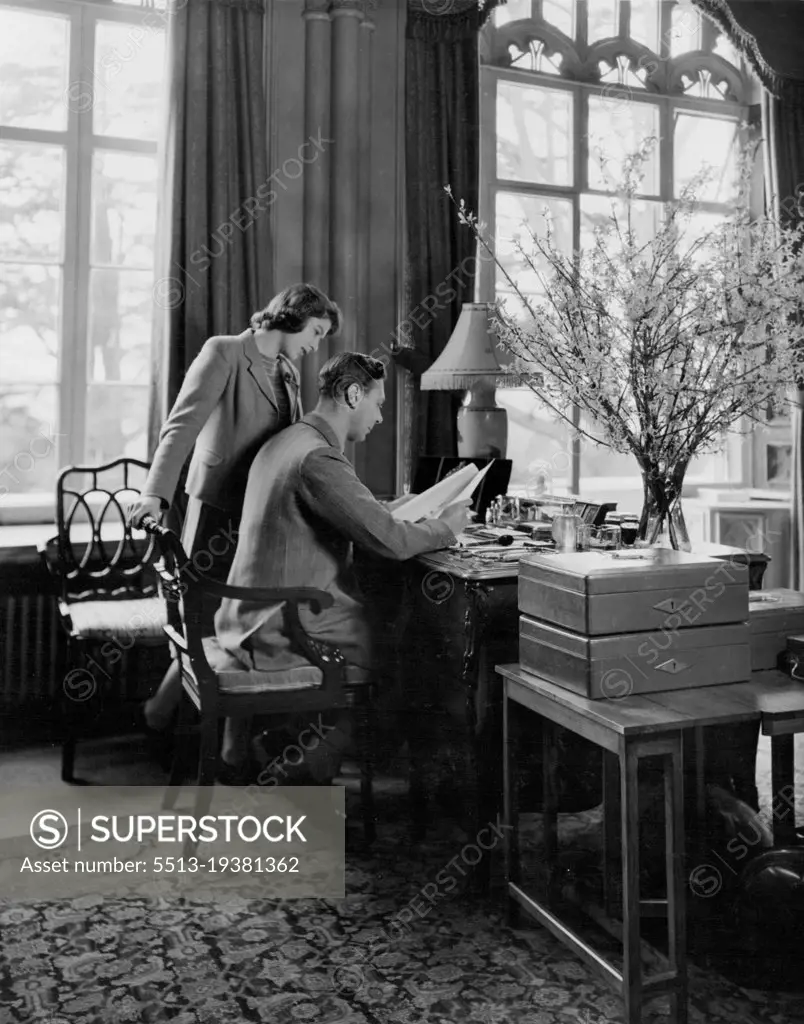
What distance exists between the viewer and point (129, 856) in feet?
10.1

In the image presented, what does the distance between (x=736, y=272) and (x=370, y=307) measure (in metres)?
2.70

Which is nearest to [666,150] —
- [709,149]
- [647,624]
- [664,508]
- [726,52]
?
[709,149]

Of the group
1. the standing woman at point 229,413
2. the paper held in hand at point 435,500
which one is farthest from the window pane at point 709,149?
the paper held in hand at point 435,500

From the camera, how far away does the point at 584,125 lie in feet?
18.2

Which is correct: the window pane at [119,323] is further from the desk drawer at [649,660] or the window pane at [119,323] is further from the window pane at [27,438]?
the desk drawer at [649,660]

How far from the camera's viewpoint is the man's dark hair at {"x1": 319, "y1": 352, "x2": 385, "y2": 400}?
308cm

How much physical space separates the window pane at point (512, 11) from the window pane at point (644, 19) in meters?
0.68

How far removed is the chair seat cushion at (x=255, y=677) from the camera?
293 cm

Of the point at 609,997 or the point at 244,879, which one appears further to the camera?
the point at 244,879

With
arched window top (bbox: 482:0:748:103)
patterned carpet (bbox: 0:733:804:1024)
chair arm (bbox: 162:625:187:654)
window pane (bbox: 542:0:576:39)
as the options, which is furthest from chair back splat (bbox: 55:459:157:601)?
window pane (bbox: 542:0:576:39)

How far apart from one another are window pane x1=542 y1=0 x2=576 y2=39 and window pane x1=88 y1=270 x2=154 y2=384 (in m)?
2.63

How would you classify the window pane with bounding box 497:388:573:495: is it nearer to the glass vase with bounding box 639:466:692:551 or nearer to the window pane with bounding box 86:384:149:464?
the window pane with bounding box 86:384:149:464

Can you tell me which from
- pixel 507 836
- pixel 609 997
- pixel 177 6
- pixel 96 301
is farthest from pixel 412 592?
pixel 177 6

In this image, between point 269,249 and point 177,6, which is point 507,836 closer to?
point 269,249
